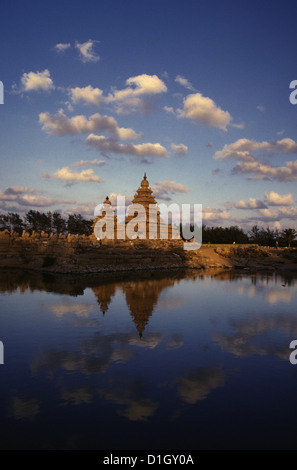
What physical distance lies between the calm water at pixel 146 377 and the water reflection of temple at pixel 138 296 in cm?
22

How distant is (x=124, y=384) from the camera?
30.2 feet

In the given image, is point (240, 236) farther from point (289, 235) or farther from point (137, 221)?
point (137, 221)

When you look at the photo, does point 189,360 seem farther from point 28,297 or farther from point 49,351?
point 28,297

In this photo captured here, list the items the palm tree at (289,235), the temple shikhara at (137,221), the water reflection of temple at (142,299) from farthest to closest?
1. the palm tree at (289,235)
2. the temple shikhara at (137,221)
3. the water reflection of temple at (142,299)

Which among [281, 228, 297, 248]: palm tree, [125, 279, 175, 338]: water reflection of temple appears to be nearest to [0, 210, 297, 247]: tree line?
[281, 228, 297, 248]: palm tree

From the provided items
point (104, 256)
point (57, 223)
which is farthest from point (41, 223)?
point (104, 256)

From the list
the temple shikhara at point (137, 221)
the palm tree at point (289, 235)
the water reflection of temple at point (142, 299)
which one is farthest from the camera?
the palm tree at point (289, 235)

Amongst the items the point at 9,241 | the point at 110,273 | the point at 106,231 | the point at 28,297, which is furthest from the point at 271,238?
the point at 28,297

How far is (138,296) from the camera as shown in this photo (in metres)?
23.5

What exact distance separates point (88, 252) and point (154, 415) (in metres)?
33.5

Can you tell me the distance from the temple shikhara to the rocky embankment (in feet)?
19.8

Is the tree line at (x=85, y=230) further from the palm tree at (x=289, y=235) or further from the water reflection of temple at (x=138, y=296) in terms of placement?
the water reflection of temple at (x=138, y=296)

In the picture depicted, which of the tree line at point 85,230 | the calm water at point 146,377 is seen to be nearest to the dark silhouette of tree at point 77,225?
the tree line at point 85,230

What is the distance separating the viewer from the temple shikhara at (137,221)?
57.0 m
